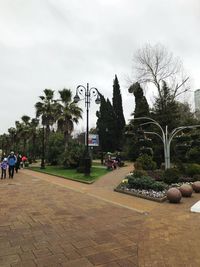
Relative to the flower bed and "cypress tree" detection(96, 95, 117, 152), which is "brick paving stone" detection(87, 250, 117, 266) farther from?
"cypress tree" detection(96, 95, 117, 152)

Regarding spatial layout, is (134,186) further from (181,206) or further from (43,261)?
(43,261)

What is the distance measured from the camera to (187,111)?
4266 cm

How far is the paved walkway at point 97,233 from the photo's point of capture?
469 cm

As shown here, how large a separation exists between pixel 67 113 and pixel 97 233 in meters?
22.9

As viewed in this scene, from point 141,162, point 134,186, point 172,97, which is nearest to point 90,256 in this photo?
point 134,186

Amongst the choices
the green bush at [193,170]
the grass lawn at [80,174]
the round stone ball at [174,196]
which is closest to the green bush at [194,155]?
the green bush at [193,170]

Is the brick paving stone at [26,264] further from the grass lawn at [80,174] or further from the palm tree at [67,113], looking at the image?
the palm tree at [67,113]

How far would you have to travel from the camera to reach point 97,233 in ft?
20.3

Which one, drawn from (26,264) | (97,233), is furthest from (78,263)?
(97,233)

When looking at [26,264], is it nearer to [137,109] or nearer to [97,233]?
[97,233]

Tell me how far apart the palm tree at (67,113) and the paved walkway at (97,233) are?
728 inches

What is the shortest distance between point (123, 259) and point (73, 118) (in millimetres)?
24853

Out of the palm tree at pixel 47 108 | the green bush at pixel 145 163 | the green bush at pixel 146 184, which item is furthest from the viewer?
the palm tree at pixel 47 108

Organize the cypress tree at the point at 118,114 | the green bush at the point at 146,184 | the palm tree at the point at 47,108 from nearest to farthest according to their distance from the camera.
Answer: the green bush at the point at 146,184
the palm tree at the point at 47,108
the cypress tree at the point at 118,114
